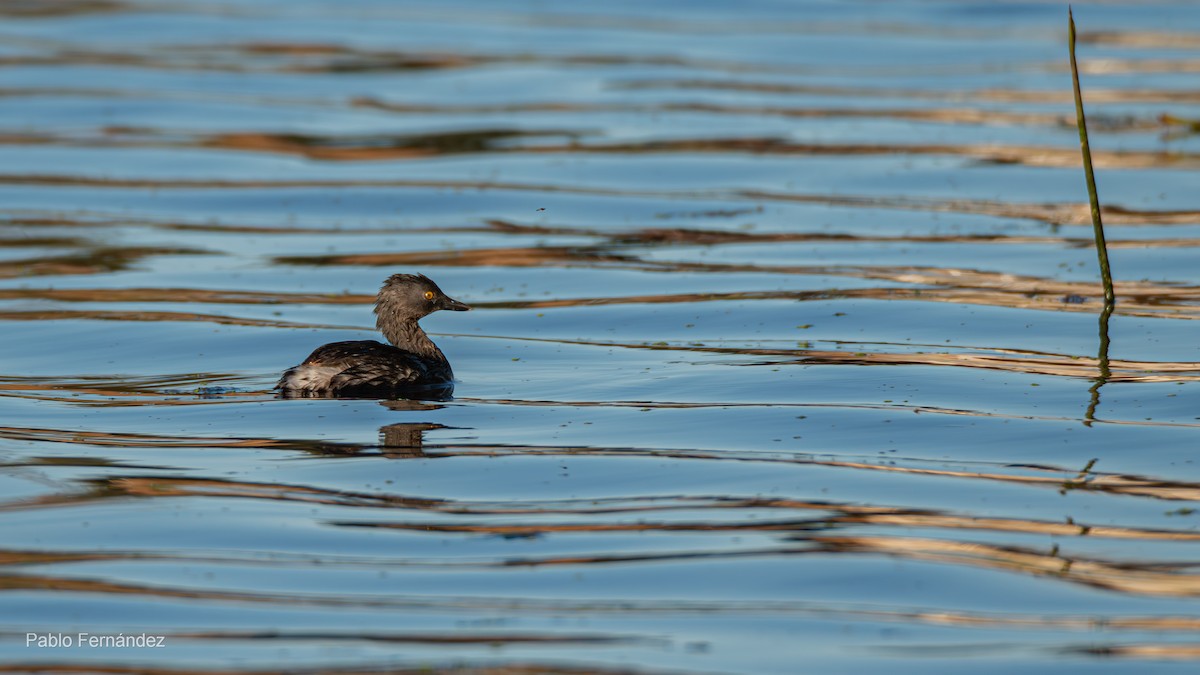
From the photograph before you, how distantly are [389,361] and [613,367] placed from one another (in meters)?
1.58

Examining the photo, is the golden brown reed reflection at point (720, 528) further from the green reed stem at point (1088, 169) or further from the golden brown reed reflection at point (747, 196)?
the golden brown reed reflection at point (747, 196)

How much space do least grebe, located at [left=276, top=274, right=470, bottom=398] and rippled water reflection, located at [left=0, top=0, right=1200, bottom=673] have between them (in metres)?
0.24

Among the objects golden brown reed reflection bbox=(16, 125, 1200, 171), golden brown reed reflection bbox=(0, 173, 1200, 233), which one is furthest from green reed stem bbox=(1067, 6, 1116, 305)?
golden brown reed reflection bbox=(16, 125, 1200, 171)

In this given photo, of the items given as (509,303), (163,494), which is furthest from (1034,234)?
(163,494)

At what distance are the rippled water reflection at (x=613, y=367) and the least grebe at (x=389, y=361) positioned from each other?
24 centimetres

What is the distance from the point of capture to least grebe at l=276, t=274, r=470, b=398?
1100 centimetres

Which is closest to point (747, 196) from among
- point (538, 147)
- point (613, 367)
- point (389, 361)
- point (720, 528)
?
point (538, 147)

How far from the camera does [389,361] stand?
1127 centimetres

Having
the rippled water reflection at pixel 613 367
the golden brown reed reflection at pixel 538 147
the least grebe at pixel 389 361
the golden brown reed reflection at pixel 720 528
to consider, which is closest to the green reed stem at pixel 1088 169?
the rippled water reflection at pixel 613 367

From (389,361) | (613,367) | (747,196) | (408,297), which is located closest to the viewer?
(389,361)

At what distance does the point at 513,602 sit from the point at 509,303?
746cm

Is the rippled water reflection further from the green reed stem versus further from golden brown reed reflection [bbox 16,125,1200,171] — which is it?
the green reed stem

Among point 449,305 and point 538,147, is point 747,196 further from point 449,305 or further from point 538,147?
point 449,305

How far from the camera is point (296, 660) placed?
6.74 m
